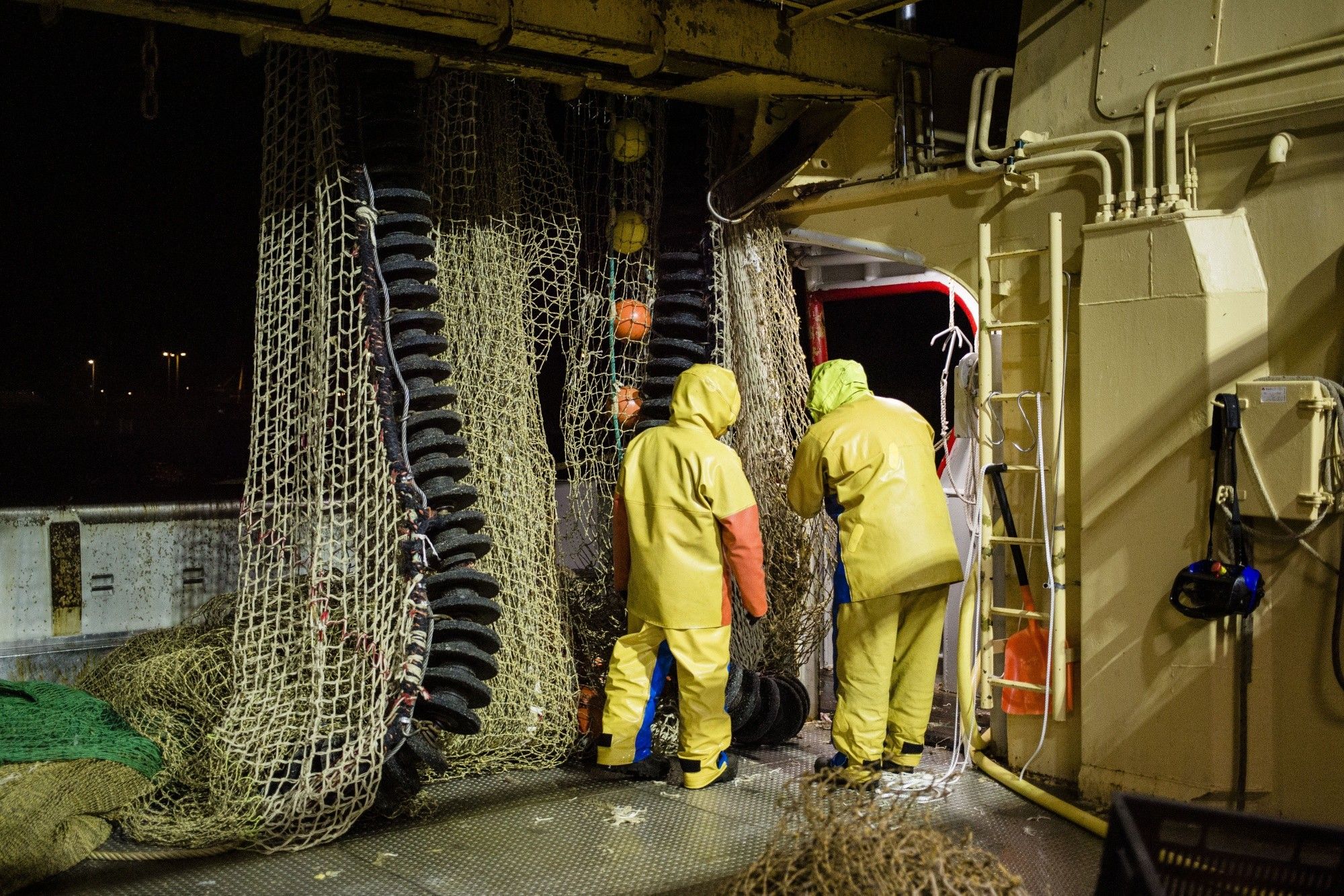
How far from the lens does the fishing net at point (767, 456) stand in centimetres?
558

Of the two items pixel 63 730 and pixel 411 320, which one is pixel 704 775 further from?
pixel 63 730

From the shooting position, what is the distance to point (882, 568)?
186 inches

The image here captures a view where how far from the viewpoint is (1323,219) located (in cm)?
404

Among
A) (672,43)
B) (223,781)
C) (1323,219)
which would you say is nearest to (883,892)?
(223,781)

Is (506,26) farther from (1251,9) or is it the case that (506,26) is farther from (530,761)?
(530,761)

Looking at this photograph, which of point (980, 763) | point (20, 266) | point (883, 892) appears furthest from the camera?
point (20, 266)

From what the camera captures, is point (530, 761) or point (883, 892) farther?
point (530, 761)

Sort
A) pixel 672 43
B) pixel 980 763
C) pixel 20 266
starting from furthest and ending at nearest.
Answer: pixel 20 266
pixel 980 763
pixel 672 43

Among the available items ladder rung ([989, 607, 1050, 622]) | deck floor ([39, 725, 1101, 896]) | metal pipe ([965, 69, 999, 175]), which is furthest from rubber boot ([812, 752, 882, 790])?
metal pipe ([965, 69, 999, 175])

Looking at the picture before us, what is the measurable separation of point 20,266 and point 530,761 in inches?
225

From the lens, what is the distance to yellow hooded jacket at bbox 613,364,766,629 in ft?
15.6

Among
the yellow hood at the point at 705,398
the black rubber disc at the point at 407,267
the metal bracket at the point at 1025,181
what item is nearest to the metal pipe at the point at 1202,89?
the metal bracket at the point at 1025,181

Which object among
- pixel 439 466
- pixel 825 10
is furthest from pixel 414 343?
pixel 825 10

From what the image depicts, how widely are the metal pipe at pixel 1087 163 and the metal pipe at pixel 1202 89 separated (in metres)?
0.21
